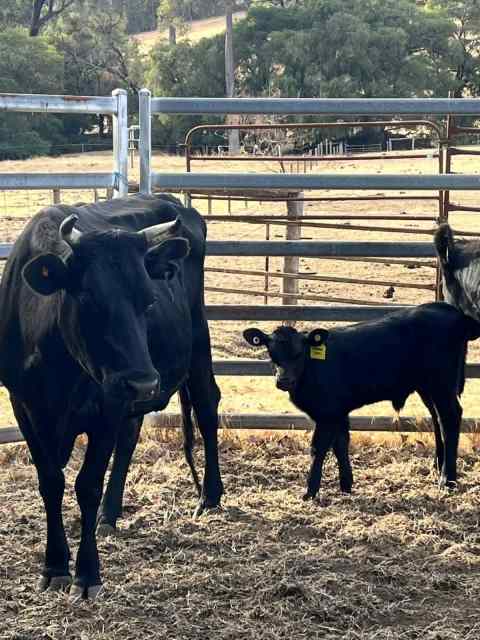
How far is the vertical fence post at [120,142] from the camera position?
6.02 metres

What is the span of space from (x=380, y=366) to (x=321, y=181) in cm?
120

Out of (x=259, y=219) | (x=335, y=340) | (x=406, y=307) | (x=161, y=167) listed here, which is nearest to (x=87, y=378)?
(x=335, y=340)

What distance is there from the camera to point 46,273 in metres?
3.73

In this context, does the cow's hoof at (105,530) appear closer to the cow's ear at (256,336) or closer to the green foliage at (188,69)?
the cow's ear at (256,336)

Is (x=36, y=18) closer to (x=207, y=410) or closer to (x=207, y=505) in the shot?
(x=207, y=410)

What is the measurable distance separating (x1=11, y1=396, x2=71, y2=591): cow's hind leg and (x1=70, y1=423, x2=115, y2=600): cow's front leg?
0.41ft

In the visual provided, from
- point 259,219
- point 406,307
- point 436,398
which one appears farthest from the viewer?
point 259,219

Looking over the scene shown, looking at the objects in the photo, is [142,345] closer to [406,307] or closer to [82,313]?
[82,313]

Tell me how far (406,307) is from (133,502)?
2.24 meters

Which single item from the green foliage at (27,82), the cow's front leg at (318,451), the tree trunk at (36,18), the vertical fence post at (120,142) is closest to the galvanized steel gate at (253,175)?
the vertical fence post at (120,142)

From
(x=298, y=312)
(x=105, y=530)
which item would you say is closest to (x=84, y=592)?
(x=105, y=530)

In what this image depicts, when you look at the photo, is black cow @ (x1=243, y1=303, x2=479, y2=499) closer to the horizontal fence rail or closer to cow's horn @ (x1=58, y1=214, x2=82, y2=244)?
the horizontal fence rail

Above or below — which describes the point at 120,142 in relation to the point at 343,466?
above

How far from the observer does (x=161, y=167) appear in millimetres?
→ 29156
